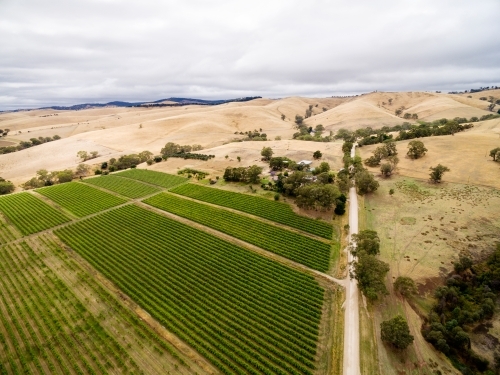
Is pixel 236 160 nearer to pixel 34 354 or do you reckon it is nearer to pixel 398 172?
pixel 398 172

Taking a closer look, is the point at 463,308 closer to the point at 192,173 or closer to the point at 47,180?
the point at 192,173

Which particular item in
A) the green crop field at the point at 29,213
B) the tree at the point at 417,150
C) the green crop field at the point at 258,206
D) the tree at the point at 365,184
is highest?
the tree at the point at 417,150

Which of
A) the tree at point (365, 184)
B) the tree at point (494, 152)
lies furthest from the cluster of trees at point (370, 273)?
the tree at point (494, 152)

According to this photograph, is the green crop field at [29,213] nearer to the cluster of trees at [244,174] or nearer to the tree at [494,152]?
the cluster of trees at [244,174]

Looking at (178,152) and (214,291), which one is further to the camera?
(178,152)

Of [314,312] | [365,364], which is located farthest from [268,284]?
[365,364]

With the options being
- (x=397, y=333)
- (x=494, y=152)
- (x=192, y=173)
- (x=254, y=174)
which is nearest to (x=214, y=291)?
(x=397, y=333)
